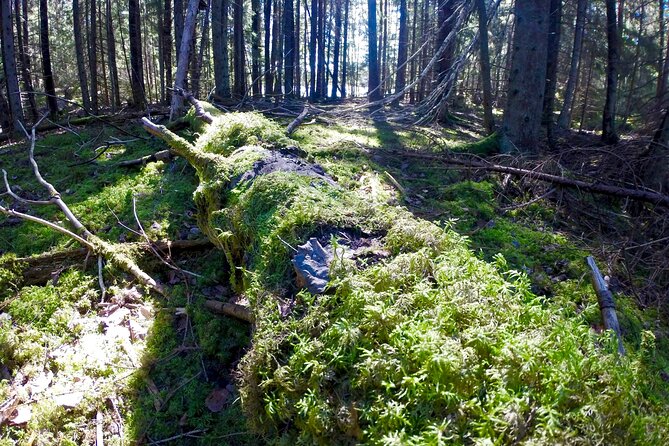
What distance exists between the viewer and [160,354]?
3.73m

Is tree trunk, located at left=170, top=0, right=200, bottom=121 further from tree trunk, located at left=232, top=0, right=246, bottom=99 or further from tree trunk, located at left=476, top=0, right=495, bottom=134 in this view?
tree trunk, located at left=232, top=0, right=246, bottom=99

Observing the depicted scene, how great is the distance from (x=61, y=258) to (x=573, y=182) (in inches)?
243

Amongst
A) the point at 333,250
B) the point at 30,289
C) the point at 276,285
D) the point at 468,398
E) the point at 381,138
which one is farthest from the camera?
the point at 381,138

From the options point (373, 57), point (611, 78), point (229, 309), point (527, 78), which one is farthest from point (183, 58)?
point (373, 57)

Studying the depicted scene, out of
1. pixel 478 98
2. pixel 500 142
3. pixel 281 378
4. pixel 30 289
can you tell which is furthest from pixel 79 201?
pixel 478 98

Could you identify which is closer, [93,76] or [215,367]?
[215,367]

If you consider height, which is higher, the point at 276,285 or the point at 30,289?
the point at 276,285

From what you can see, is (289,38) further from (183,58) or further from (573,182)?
(573,182)

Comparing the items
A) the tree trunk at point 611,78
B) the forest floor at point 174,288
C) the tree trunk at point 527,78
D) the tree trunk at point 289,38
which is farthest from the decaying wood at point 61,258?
the tree trunk at point 289,38

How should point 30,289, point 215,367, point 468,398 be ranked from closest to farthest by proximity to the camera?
point 468,398 < point 215,367 < point 30,289

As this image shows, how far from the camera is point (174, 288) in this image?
173 inches

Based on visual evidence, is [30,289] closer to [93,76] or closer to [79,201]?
[79,201]

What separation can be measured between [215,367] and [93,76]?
13.4m

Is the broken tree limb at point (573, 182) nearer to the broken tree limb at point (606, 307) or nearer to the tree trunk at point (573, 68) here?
the broken tree limb at point (606, 307)
